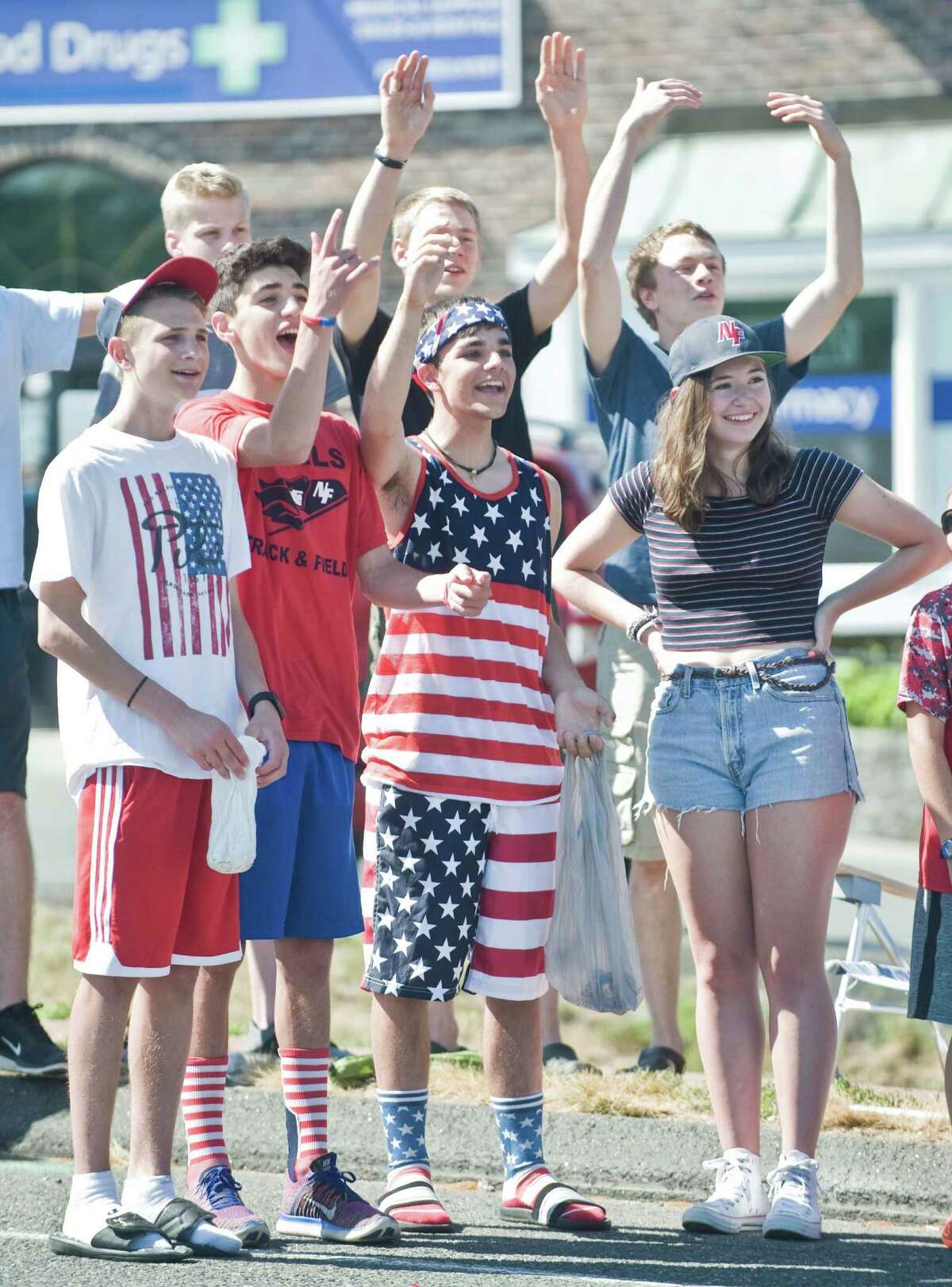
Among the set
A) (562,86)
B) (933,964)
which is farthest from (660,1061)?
(562,86)

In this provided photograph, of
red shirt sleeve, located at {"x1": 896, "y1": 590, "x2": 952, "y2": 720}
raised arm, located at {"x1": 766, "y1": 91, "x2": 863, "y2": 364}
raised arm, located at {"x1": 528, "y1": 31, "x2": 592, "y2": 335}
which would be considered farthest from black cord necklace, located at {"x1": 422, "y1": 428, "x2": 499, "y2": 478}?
raised arm, located at {"x1": 766, "y1": 91, "x2": 863, "y2": 364}

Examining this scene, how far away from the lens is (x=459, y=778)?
14.4ft

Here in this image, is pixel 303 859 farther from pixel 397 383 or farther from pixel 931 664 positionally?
pixel 931 664

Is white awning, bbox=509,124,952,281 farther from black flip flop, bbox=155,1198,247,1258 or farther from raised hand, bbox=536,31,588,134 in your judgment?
black flip flop, bbox=155,1198,247,1258

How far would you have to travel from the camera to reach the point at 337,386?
16.8 ft

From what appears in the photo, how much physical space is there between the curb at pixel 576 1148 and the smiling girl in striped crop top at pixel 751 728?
0.52m

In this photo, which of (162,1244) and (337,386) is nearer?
(162,1244)

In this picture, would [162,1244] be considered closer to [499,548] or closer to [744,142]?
[499,548]

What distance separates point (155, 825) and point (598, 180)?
2189mm

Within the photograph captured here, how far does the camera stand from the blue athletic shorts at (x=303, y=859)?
13.9 feet

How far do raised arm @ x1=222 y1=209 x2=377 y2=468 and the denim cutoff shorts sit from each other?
1035 mm

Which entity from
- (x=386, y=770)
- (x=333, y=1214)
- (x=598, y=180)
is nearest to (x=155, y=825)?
(x=386, y=770)

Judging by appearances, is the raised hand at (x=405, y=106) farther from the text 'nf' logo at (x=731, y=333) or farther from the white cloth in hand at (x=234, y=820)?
the white cloth in hand at (x=234, y=820)

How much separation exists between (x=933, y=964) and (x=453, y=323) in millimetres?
1864
